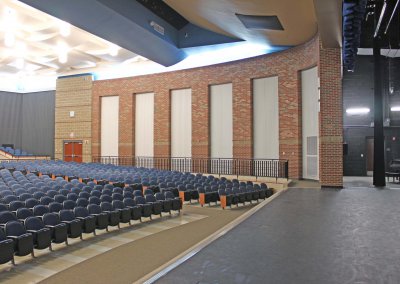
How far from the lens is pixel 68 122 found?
27.6 m

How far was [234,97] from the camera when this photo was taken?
20234mm

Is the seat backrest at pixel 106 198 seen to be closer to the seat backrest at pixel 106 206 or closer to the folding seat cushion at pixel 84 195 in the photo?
the folding seat cushion at pixel 84 195

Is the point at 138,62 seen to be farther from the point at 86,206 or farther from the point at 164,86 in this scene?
the point at 86,206

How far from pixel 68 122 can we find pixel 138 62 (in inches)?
307

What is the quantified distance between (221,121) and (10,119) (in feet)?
68.8

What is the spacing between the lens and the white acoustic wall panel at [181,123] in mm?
22312

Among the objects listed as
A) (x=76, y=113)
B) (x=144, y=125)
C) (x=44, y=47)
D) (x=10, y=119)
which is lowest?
(x=144, y=125)

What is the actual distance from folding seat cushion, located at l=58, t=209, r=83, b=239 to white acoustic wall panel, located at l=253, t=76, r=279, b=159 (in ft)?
41.6

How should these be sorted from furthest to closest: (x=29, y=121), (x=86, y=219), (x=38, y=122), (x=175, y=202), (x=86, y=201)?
(x=29, y=121)
(x=38, y=122)
(x=175, y=202)
(x=86, y=201)
(x=86, y=219)

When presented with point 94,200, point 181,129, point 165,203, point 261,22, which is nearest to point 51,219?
point 94,200

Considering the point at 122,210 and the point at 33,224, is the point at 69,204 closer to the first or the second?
the point at 122,210

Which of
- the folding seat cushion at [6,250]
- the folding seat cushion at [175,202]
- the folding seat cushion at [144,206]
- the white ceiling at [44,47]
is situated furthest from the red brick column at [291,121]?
the folding seat cushion at [6,250]

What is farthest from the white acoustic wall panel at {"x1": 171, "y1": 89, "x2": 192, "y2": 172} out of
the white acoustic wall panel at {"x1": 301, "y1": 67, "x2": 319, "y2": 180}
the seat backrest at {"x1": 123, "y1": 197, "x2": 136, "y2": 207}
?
the seat backrest at {"x1": 123, "y1": 197, "x2": 136, "y2": 207}

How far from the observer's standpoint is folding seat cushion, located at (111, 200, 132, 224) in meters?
9.60
